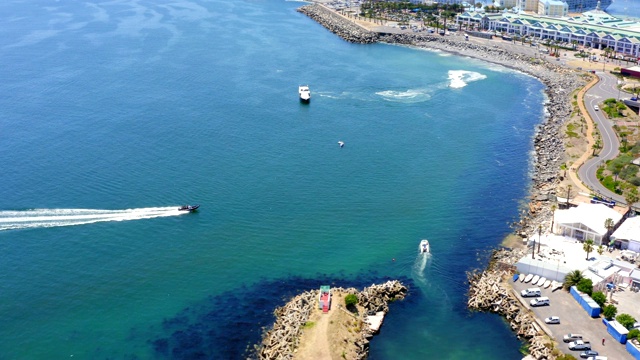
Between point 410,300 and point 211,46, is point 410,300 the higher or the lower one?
the lower one

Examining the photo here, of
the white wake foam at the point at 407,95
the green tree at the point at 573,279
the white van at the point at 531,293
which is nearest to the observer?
the white van at the point at 531,293

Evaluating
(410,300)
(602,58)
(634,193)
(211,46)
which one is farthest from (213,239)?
(602,58)

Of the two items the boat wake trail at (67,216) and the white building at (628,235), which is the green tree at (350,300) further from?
the white building at (628,235)

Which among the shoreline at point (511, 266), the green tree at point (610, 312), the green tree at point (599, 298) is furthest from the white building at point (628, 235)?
the green tree at point (610, 312)

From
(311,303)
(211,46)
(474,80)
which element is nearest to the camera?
(311,303)

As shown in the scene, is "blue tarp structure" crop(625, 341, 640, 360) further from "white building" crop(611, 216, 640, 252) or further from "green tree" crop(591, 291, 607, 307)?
"white building" crop(611, 216, 640, 252)

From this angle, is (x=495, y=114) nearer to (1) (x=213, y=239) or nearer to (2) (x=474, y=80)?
(2) (x=474, y=80)
